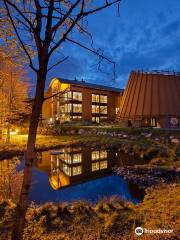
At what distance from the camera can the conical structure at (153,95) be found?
8.29 m

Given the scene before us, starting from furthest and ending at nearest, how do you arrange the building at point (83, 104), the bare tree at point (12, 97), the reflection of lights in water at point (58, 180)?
the building at point (83, 104), the bare tree at point (12, 97), the reflection of lights in water at point (58, 180)

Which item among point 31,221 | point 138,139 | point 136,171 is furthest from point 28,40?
point 138,139

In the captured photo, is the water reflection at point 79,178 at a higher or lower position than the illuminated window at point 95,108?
lower

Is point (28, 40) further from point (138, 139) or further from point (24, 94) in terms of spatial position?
point (24, 94)

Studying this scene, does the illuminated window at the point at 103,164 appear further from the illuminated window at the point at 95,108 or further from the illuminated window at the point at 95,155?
the illuminated window at the point at 95,108

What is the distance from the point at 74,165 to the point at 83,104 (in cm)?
3216

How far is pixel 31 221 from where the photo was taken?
15.3 ft

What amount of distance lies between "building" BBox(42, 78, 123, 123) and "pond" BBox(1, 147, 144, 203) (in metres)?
26.1

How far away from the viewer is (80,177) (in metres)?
10.8

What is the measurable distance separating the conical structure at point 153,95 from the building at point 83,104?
32.1 metres

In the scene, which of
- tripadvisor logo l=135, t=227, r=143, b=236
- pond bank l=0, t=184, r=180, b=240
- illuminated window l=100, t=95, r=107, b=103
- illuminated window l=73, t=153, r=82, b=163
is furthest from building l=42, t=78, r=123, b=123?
tripadvisor logo l=135, t=227, r=143, b=236

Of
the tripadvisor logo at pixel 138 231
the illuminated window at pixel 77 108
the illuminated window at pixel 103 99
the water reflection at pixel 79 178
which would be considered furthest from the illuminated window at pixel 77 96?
the tripadvisor logo at pixel 138 231

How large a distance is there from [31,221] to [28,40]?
11.9ft

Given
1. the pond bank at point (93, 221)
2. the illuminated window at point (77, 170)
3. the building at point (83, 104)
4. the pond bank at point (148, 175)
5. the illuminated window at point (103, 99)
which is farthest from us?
the illuminated window at point (103, 99)
